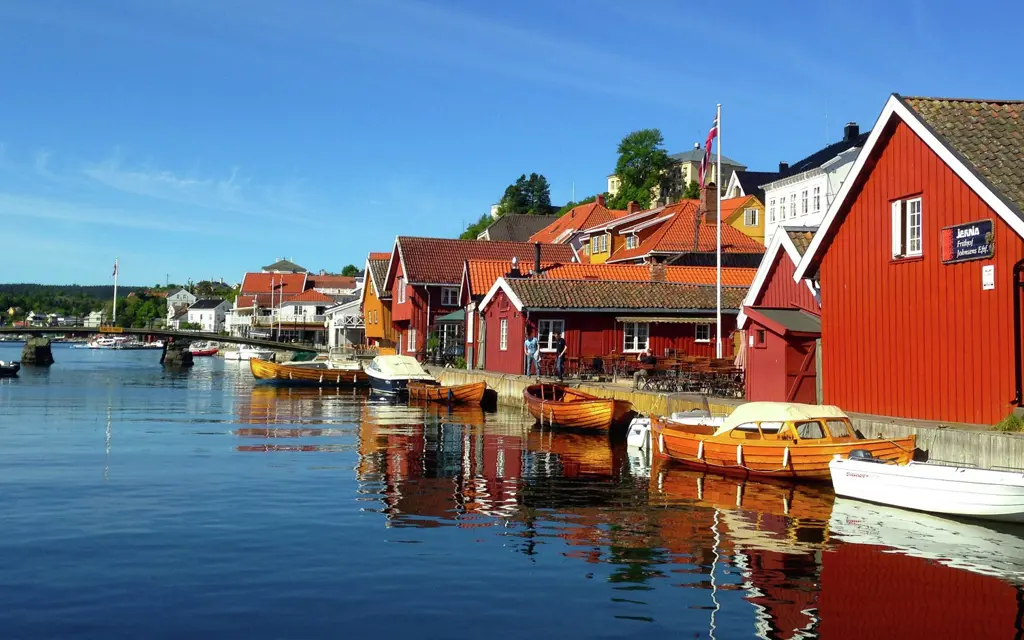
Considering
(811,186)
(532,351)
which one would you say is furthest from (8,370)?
(811,186)

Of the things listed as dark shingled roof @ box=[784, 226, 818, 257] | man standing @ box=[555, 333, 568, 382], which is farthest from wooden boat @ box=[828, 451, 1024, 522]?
man standing @ box=[555, 333, 568, 382]

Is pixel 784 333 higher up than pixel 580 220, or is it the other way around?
pixel 580 220

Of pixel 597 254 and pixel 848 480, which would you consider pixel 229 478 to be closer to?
pixel 848 480

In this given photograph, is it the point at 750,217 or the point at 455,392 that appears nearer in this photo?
the point at 455,392

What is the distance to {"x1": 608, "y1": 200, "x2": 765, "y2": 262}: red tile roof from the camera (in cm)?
5822

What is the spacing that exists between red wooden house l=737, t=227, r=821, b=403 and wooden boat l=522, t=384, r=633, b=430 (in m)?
4.08

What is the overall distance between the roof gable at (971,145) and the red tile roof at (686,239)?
35.4 m

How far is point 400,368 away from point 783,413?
1188 inches

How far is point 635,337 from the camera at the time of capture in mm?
42062

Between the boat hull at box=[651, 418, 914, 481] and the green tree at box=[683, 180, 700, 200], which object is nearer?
the boat hull at box=[651, 418, 914, 481]

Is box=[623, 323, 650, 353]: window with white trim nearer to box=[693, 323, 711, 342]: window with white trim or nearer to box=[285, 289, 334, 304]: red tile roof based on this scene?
box=[693, 323, 711, 342]: window with white trim

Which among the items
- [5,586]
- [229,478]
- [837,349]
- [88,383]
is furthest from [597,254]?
[5,586]

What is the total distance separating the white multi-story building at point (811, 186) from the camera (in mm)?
58469

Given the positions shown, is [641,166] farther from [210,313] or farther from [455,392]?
[210,313]
